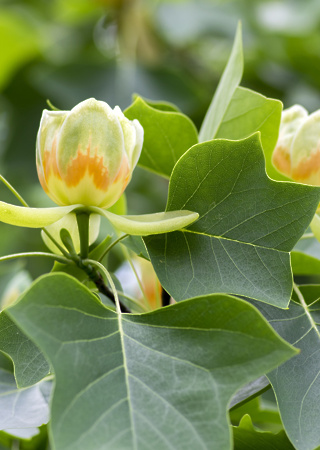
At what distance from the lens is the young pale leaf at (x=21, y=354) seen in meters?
0.66

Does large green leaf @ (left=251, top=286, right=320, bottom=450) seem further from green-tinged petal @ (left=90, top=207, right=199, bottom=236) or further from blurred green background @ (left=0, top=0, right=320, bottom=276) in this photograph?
blurred green background @ (left=0, top=0, right=320, bottom=276)

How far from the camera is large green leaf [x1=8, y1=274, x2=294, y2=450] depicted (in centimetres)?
49

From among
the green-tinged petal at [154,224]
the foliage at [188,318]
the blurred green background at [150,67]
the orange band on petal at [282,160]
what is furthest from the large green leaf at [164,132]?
the blurred green background at [150,67]

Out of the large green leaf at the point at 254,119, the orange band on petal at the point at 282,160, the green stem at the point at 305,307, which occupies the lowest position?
the green stem at the point at 305,307

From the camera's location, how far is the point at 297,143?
2.52 ft

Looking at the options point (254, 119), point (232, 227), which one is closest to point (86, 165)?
point (232, 227)

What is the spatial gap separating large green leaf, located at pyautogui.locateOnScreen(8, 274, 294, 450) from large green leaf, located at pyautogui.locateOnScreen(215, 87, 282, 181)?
11.7 inches

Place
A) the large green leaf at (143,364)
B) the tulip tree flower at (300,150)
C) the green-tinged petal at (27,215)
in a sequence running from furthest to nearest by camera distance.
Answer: the tulip tree flower at (300,150)
the green-tinged petal at (27,215)
the large green leaf at (143,364)

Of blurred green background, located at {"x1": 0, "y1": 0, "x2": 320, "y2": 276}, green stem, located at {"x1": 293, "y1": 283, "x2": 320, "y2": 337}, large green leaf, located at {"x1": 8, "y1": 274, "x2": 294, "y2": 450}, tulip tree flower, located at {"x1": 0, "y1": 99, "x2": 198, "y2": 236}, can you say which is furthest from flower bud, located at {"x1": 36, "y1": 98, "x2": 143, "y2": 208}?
blurred green background, located at {"x1": 0, "y1": 0, "x2": 320, "y2": 276}

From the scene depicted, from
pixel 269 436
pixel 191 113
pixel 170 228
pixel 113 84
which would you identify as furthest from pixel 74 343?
pixel 113 84

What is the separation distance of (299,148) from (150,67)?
1543mm

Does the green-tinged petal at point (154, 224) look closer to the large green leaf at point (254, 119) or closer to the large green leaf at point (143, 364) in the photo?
the large green leaf at point (143, 364)

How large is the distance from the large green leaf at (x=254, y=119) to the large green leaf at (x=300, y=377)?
0.60ft

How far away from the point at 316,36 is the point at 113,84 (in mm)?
787
